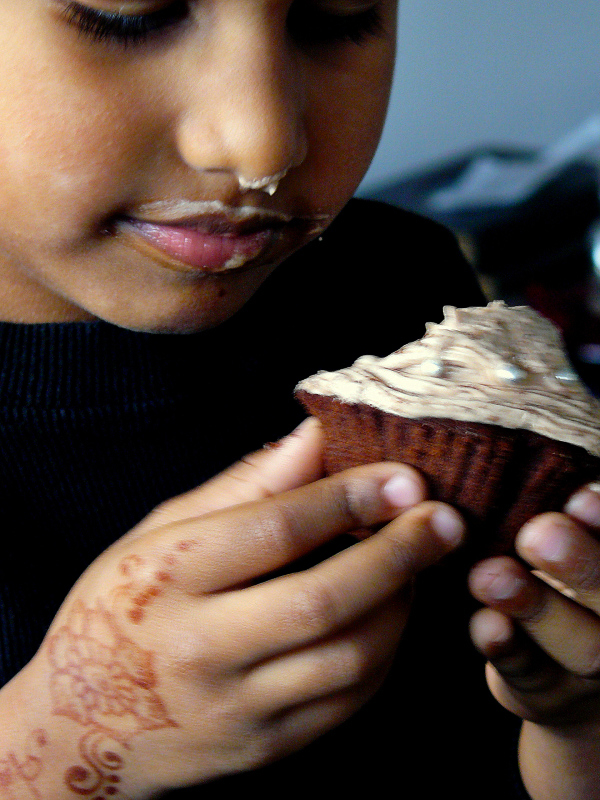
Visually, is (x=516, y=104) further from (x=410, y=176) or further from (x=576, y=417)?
(x=576, y=417)

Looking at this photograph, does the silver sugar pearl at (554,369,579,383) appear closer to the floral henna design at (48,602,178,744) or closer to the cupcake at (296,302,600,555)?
the cupcake at (296,302,600,555)

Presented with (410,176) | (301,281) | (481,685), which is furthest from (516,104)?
(481,685)

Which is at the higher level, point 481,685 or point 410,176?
point 410,176

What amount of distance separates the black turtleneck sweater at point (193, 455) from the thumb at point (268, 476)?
18 cm

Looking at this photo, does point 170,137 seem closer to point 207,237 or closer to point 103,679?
point 207,237

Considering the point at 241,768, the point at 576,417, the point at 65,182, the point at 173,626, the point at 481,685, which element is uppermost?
the point at 65,182

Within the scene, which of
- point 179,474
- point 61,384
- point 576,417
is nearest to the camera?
point 576,417

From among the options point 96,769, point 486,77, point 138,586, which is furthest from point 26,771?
point 486,77

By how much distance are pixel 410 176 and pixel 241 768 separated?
211 centimetres

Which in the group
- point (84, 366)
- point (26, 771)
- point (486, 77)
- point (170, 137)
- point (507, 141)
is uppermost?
point (170, 137)

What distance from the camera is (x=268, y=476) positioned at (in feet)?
2.15

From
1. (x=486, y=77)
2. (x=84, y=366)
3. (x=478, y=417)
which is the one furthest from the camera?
(x=486, y=77)

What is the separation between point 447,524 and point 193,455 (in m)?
0.45

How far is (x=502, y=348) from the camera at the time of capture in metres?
0.62
